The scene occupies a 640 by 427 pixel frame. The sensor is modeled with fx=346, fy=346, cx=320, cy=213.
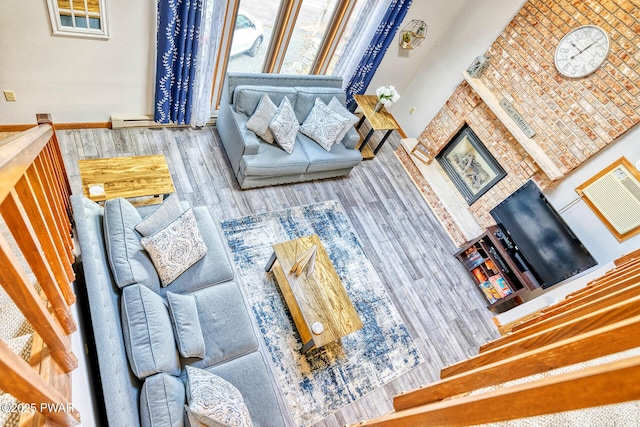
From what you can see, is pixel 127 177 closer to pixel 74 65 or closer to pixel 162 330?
pixel 74 65

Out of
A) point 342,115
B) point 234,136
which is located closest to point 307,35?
point 342,115

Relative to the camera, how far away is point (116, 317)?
6.01 feet

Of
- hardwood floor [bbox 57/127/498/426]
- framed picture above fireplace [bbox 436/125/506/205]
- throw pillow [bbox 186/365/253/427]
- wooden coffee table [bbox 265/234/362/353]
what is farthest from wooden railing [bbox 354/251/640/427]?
framed picture above fireplace [bbox 436/125/506/205]

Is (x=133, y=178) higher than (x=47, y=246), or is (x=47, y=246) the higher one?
(x=133, y=178)

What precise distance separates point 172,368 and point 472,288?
131 inches

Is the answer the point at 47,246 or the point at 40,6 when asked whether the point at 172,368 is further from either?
the point at 40,6

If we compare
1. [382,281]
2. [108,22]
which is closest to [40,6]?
[108,22]

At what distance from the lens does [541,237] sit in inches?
136

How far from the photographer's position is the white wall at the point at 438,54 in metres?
4.30

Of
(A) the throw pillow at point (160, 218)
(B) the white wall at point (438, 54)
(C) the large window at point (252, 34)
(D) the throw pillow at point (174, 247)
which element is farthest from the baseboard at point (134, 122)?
(B) the white wall at point (438, 54)

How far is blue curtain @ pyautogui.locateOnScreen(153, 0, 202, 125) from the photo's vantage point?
10.1 feet

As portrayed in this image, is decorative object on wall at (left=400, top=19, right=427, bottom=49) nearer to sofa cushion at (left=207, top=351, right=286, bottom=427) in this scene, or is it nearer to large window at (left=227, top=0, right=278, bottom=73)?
large window at (left=227, top=0, right=278, bottom=73)

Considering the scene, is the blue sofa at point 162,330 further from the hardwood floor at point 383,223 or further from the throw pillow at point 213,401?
the hardwood floor at point 383,223

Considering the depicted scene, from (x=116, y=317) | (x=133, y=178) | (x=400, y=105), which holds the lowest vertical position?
(x=116, y=317)
